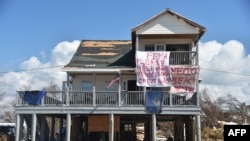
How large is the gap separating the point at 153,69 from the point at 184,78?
7.01 feet

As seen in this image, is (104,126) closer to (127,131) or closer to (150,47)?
(127,131)

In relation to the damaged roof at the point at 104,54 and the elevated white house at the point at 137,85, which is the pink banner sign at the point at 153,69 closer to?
the elevated white house at the point at 137,85

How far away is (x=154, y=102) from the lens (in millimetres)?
24969

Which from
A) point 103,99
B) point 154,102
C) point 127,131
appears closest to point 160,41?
point 154,102

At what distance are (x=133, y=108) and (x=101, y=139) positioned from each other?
4.54 meters

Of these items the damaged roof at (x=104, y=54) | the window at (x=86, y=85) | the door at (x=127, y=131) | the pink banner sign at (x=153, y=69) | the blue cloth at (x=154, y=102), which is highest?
the damaged roof at (x=104, y=54)

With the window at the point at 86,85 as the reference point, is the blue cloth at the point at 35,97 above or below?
below

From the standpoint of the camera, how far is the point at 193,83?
25.2 m

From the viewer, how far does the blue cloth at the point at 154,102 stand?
81.5ft

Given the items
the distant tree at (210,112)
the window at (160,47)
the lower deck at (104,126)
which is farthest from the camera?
the distant tree at (210,112)

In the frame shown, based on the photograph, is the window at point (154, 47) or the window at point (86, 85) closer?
the window at point (154, 47)

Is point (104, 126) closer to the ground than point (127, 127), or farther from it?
farther from it

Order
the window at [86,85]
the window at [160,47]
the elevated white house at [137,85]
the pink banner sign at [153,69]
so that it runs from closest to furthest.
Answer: the elevated white house at [137,85] < the pink banner sign at [153,69] < the window at [160,47] < the window at [86,85]

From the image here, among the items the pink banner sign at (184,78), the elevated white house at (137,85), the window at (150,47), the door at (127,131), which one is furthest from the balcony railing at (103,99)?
the door at (127,131)
